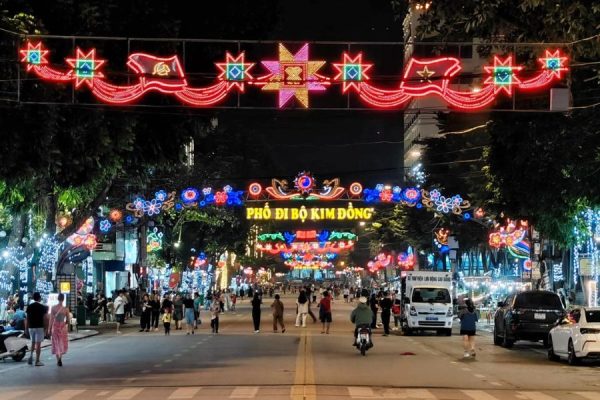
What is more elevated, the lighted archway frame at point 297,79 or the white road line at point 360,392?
the lighted archway frame at point 297,79

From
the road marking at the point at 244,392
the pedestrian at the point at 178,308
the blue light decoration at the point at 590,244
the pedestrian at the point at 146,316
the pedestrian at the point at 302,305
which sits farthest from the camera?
the pedestrian at the point at 178,308

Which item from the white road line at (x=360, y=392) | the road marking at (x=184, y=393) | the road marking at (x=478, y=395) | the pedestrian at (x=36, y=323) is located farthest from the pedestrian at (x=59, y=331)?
the road marking at (x=478, y=395)

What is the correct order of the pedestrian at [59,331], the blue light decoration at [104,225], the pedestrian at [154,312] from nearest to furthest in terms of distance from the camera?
the pedestrian at [59,331], the pedestrian at [154,312], the blue light decoration at [104,225]

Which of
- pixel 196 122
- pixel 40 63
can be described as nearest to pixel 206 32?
pixel 196 122

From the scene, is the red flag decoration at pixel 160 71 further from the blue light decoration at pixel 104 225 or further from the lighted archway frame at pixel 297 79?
the blue light decoration at pixel 104 225

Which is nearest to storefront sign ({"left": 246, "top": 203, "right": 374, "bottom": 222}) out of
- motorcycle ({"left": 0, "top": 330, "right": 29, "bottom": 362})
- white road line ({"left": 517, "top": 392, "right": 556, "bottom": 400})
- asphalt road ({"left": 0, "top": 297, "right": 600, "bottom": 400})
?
asphalt road ({"left": 0, "top": 297, "right": 600, "bottom": 400})

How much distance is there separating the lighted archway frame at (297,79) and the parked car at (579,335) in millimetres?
6588

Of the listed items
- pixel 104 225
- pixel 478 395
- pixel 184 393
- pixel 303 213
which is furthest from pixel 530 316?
pixel 303 213

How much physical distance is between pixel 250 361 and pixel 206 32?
869 centimetres

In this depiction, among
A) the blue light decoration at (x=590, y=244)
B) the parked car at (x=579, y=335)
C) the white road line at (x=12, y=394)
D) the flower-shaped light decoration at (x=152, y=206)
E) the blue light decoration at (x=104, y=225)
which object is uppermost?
the flower-shaped light decoration at (x=152, y=206)

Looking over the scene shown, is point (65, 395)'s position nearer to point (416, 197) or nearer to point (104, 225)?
point (104, 225)

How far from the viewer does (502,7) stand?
1695 cm

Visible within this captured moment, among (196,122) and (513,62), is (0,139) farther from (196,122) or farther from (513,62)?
(513,62)

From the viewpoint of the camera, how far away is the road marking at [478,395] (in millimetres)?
16203
